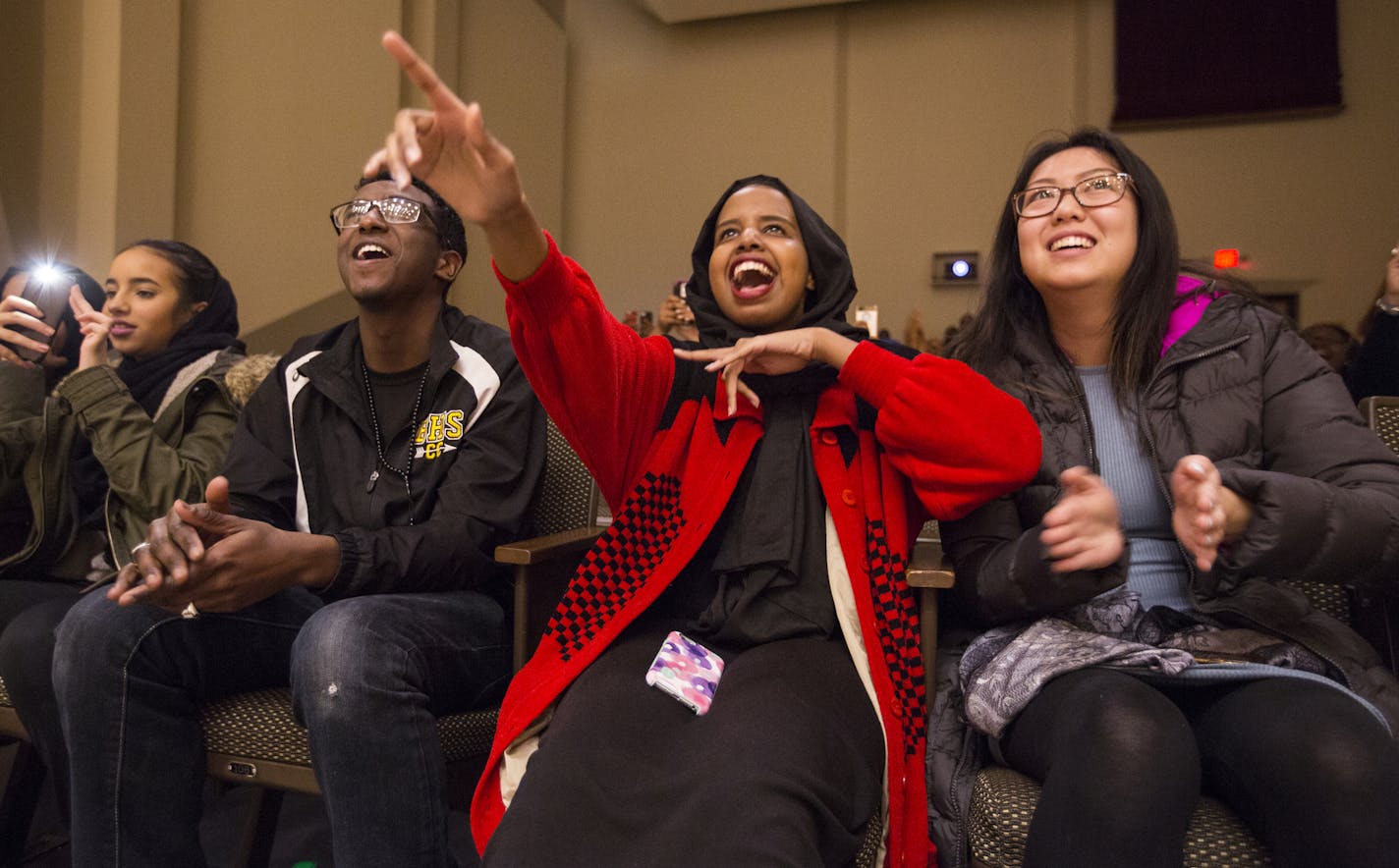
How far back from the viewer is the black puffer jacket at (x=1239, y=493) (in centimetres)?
129

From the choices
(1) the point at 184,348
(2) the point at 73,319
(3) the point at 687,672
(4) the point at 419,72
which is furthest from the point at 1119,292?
(2) the point at 73,319

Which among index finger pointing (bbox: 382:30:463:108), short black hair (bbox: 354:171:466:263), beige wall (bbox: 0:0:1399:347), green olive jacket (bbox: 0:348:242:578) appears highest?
beige wall (bbox: 0:0:1399:347)

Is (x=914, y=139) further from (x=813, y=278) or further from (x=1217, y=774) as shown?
(x=1217, y=774)

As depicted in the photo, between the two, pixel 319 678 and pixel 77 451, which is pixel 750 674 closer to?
pixel 319 678

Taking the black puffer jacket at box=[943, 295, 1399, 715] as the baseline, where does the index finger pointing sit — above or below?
above

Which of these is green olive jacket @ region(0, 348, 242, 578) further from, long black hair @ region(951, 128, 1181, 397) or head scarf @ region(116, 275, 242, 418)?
long black hair @ region(951, 128, 1181, 397)

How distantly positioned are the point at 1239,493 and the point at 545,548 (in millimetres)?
1104

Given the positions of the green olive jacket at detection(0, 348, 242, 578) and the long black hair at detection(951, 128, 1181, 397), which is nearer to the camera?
the long black hair at detection(951, 128, 1181, 397)

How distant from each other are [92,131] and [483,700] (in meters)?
3.40

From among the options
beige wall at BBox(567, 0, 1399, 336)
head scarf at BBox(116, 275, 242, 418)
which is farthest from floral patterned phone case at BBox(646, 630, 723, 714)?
beige wall at BBox(567, 0, 1399, 336)

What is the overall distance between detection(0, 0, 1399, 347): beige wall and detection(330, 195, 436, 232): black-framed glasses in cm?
236

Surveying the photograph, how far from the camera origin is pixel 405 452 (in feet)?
6.27

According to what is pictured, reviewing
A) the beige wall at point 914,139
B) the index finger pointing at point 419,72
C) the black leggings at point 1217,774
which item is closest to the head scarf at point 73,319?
the index finger pointing at point 419,72

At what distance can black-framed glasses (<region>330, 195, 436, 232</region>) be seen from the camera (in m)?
1.97
